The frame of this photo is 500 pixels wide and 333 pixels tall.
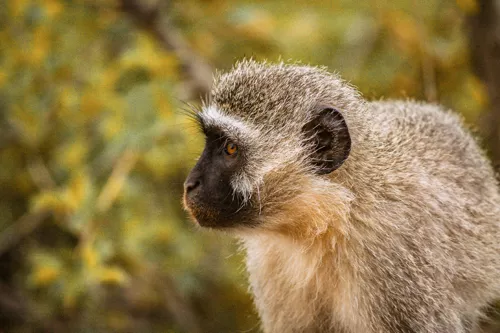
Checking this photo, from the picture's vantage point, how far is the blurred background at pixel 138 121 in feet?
14.6

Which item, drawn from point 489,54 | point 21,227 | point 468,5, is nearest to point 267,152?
point 468,5

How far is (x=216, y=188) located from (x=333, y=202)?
1.67 feet

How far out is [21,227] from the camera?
5039mm

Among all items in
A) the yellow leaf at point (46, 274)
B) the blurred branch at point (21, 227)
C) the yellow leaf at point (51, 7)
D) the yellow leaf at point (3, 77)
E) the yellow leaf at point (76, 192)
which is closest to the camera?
the yellow leaf at point (76, 192)

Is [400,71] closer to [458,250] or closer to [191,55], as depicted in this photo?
[191,55]

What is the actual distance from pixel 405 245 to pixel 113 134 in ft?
7.30

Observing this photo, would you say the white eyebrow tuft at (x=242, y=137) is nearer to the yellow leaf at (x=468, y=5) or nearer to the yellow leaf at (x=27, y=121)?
the yellow leaf at (x=27, y=121)

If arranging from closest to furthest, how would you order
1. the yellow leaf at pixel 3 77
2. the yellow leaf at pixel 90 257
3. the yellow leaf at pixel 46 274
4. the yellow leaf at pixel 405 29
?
the yellow leaf at pixel 90 257
the yellow leaf at pixel 46 274
the yellow leaf at pixel 3 77
the yellow leaf at pixel 405 29

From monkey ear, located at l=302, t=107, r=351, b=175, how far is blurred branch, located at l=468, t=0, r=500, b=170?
2.64 m

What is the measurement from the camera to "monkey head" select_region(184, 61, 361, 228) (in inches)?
114

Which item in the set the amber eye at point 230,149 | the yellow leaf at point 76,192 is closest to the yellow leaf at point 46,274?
the yellow leaf at point 76,192

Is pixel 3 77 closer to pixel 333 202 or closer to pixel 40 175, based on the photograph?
pixel 40 175

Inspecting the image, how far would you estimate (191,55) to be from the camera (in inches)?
218

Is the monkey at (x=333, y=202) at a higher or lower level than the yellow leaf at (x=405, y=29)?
lower
